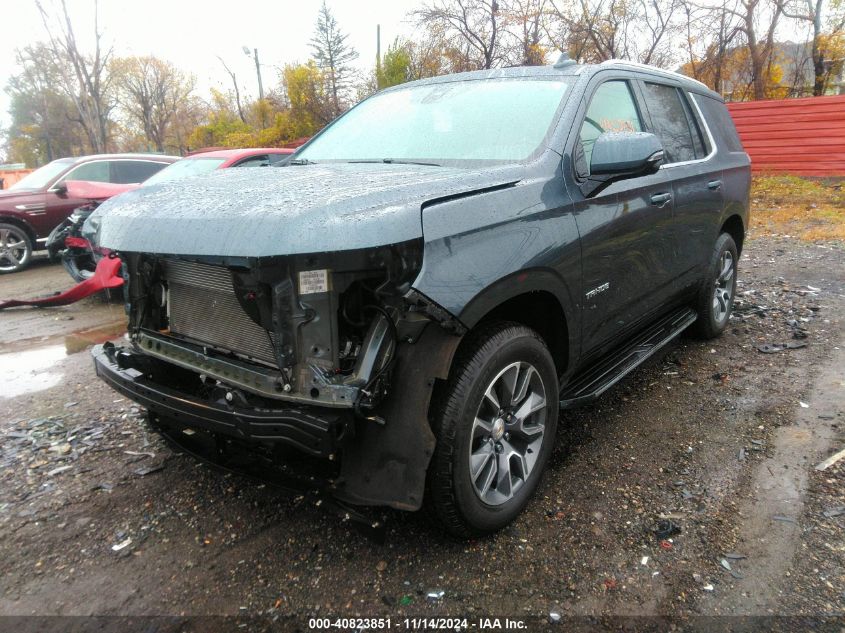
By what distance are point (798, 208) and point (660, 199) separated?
1041 cm

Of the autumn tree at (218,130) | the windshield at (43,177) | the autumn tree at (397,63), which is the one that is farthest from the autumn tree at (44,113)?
the windshield at (43,177)

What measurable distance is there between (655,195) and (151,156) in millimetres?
9377

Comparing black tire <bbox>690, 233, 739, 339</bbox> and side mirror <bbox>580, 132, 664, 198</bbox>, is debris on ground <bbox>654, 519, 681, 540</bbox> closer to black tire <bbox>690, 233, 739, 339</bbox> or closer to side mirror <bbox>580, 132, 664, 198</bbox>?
side mirror <bbox>580, 132, 664, 198</bbox>

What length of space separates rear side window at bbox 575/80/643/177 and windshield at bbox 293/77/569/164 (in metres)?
0.19

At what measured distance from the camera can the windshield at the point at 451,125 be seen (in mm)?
3012

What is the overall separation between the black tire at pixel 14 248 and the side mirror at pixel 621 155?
370 inches

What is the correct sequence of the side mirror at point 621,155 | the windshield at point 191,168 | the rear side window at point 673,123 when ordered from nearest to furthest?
the side mirror at point 621,155, the rear side window at point 673,123, the windshield at point 191,168

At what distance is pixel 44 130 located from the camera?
46.1 meters

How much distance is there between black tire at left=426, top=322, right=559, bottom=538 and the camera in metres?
2.30

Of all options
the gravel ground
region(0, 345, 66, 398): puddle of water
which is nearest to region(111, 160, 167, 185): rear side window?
region(0, 345, 66, 398): puddle of water

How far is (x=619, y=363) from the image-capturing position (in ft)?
11.5

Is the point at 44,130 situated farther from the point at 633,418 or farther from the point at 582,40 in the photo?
the point at 633,418

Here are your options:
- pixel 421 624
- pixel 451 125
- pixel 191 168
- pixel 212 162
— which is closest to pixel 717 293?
pixel 451 125

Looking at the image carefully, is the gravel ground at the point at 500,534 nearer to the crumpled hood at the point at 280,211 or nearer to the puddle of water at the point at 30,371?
the puddle of water at the point at 30,371
